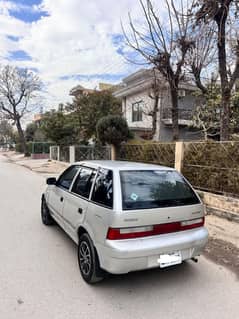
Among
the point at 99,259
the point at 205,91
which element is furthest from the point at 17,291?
the point at 205,91

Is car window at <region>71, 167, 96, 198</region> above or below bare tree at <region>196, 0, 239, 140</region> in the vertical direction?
below

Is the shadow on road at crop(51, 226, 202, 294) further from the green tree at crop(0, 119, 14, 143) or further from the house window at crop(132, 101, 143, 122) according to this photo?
the green tree at crop(0, 119, 14, 143)

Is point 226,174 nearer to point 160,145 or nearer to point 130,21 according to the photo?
point 160,145

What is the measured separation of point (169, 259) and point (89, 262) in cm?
102

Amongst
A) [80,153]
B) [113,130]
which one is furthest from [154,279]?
[80,153]

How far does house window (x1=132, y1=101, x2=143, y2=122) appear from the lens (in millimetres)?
20250

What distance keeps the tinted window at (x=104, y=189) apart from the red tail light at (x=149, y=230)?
12.6 inches

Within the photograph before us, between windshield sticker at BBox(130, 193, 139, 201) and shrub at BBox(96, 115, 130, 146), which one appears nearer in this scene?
windshield sticker at BBox(130, 193, 139, 201)

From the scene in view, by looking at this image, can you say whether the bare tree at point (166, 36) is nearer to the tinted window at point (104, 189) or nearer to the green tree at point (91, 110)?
the tinted window at point (104, 189)

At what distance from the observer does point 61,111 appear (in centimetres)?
2153

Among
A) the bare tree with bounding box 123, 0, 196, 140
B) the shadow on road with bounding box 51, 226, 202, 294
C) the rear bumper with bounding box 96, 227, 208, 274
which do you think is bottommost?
the shadow on road with bounding box 51, 226, 202, 294

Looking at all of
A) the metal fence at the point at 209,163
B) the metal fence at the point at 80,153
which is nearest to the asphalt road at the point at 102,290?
the metal fence at the point at 209,163

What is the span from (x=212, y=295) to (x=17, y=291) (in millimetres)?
2375

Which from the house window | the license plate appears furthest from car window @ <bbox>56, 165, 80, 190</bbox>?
the house window
